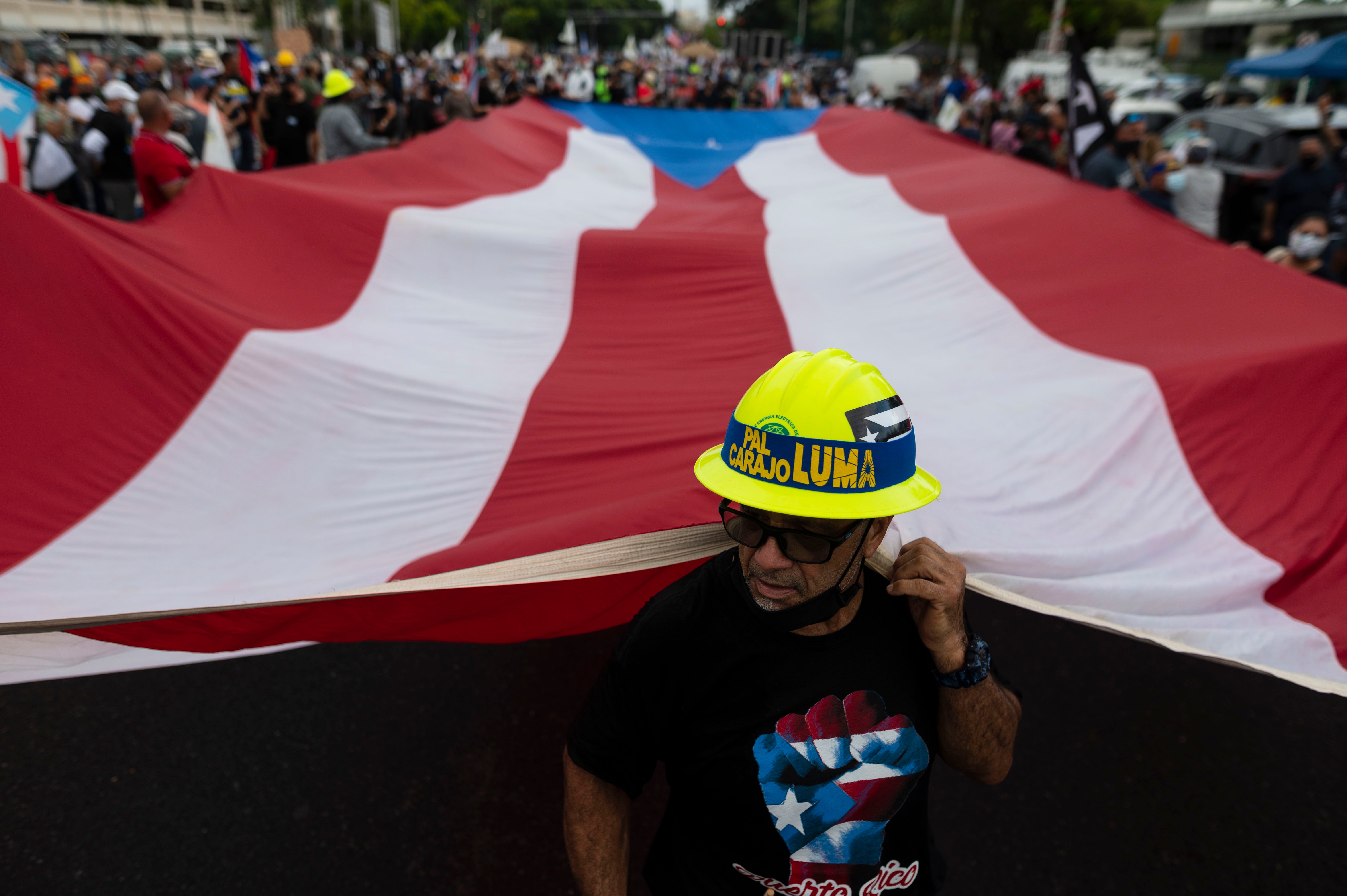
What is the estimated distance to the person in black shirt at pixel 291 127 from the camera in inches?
304

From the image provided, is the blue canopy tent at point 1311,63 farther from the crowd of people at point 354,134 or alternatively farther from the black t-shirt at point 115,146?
the black t-shirt at point 115,146

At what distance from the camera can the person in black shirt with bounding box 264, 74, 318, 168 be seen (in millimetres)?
7711

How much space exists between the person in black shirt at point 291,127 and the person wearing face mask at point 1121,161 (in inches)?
261

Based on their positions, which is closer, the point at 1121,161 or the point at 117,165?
the point at 1121,161

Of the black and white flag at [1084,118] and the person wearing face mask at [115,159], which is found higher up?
the black and white flag at [1084,118]

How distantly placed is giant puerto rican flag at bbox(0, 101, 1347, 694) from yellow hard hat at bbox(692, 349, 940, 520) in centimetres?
54

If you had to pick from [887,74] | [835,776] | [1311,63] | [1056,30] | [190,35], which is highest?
[1056,30]

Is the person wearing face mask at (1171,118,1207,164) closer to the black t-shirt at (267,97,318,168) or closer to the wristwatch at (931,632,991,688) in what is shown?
the wristwatch at (931,632,991,688)

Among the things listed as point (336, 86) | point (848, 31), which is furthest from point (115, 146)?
point (848, 31)

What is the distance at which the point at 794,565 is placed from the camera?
1.27m

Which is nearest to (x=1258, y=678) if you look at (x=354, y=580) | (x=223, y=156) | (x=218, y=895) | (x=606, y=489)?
(x=606, y=489)

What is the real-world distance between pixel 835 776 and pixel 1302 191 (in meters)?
7.09

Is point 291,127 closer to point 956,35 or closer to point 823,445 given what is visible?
point 823,445

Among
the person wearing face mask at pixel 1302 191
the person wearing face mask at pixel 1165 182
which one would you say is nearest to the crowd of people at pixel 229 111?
the person wearing face mask at pixel 1165 182
